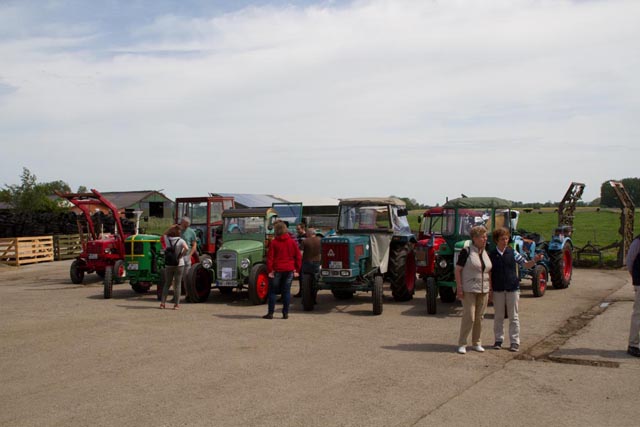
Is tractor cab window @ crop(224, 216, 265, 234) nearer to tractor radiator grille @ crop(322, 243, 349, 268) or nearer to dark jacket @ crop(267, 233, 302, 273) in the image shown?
tractor radiator grille @ crop(322, 243, 349, 268)

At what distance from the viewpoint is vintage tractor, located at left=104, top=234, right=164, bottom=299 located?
13.9m

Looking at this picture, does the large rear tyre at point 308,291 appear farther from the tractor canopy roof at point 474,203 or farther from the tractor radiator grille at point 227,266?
the tractor canopy roof at point 474,203

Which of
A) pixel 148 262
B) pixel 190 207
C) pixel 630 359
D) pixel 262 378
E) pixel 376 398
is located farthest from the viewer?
pixel 190 207

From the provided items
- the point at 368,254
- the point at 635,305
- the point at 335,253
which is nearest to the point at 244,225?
the point at 335,253

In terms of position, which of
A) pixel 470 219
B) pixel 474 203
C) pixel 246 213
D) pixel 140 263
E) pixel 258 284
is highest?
pixel 474 203

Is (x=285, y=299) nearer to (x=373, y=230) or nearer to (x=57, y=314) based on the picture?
(x=373, y=230)

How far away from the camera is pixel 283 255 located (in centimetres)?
1069

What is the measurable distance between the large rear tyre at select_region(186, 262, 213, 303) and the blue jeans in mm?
2724

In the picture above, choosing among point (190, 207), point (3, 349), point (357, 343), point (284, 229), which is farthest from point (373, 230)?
point (3, 349)

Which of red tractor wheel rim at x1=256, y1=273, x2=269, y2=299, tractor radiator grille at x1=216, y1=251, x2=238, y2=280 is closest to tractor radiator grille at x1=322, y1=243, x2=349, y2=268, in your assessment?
red tractor wheel rim at x1=256, y1=273, x2=269, y2=299

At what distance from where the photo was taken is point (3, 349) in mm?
8227

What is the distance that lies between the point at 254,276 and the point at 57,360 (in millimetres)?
5172

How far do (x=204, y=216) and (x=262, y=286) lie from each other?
3606mm

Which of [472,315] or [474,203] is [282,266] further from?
[474,203]
